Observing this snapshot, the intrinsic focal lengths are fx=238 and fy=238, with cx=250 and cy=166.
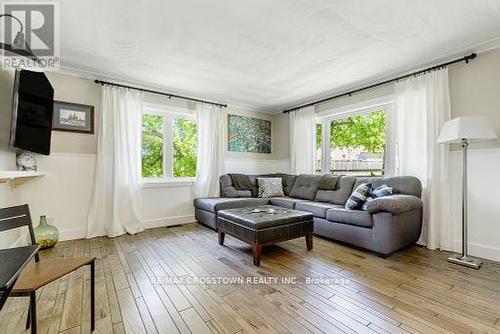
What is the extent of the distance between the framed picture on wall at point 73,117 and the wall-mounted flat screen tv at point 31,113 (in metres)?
0.49

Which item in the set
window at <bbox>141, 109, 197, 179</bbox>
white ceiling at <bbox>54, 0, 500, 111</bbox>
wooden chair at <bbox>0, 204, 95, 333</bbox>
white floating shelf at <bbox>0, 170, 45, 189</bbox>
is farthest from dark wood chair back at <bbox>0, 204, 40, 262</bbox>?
window at <bbox>141, 109, 197, 179</bbox>

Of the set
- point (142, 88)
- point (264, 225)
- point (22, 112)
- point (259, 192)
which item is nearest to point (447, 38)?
point (264, 225)

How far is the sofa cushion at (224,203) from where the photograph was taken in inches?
145

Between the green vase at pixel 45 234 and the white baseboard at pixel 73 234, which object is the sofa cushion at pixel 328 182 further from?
the green vase at pixel 45 234

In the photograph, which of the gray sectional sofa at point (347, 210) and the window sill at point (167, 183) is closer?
the gray sectional sofa at point (347, 210)

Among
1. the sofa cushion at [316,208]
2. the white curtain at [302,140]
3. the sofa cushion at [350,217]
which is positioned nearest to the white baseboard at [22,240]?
the sofa cushion at [316,208]

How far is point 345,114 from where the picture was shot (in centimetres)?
425

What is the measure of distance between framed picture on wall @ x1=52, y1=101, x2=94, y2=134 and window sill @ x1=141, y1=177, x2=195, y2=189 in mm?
1096

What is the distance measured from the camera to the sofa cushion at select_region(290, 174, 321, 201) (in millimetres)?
4156

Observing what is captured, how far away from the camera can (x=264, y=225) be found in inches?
99.0

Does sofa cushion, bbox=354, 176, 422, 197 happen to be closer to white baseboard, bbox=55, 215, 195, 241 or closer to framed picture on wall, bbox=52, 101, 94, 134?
white baseboard, bbox=55, 215, 195, 241

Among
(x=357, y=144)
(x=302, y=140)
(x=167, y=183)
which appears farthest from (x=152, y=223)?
(x=357, y=144)

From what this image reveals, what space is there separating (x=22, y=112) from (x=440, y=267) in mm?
4344

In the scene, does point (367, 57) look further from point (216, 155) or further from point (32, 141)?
point (32, 141)
